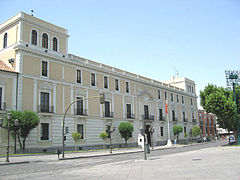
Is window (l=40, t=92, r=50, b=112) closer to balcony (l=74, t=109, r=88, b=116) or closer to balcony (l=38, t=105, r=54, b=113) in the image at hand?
balcony (l=38, t=105, r=54, b=113)

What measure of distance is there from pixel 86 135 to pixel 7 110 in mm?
11123

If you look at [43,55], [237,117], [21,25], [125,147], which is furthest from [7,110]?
[237,117]

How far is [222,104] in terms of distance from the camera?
1329 inches

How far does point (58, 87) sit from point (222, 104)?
Answer: 68.6 ft

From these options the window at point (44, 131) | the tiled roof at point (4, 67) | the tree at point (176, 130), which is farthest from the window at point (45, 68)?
the tree at point (176, 130)

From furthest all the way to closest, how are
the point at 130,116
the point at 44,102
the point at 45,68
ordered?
the point at 130,116
the point at 45,68
the point at 44,102

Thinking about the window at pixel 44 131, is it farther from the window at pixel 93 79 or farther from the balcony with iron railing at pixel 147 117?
the balcony with iron railing at pixel 147 117

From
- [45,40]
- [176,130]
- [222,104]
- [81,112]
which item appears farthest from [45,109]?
[176,130]

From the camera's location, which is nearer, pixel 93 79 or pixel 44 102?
pixel 44 102

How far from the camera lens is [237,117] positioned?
33438 millimetres

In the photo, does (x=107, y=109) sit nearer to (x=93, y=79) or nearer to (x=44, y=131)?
(x=93, y=79)

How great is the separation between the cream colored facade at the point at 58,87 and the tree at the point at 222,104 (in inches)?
489

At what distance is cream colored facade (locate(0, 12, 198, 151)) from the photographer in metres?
28.3

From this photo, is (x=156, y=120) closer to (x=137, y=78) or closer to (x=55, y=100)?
(x=137, y=78)
